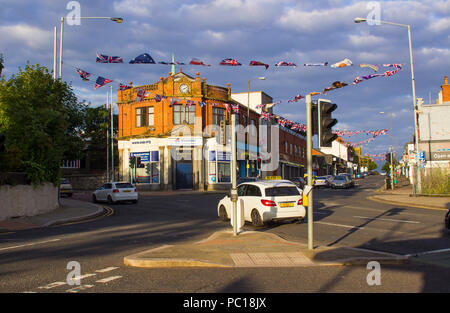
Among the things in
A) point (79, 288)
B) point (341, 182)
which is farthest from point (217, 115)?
point (79, 288)

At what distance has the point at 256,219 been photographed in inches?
551

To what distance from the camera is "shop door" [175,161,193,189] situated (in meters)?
40.7

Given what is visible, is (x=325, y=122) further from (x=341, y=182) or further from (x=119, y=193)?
(x=341, y=182)

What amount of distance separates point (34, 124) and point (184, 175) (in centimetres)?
2358

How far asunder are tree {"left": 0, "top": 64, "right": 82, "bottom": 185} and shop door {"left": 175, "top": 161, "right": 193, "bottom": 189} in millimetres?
20059

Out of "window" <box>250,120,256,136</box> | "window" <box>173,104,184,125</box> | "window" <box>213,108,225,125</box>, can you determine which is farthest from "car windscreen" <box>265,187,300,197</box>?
"window" <box>250,120,256,136</box>

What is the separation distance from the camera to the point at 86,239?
11.5 metres

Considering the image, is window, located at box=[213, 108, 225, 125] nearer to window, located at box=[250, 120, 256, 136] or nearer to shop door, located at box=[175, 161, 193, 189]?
shop door, located at box=[175, 161, 193, 189]

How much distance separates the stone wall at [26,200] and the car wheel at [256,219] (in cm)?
981

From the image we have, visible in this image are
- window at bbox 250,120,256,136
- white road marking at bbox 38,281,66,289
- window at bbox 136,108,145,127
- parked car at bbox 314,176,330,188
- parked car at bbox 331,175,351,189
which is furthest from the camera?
window at bbox 250,120,256,136

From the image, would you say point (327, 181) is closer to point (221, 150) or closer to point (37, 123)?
point (221, 150)

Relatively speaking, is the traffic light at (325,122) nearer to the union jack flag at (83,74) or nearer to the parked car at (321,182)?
the union jack flag at (83,74)

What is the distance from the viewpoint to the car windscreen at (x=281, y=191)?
46.0 feet
